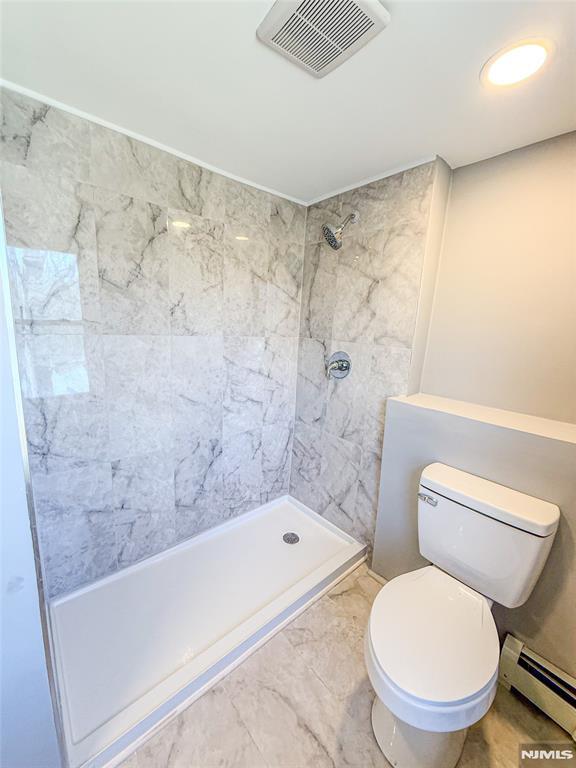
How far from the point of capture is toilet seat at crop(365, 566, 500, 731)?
0.84 meters

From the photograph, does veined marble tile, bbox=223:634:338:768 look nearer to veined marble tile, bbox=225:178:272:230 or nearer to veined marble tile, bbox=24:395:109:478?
veined marble tile, bbox=24:395:109:478

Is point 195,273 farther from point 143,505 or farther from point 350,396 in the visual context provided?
point 143,505

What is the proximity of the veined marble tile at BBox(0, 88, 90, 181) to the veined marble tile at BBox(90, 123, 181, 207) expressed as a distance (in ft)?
0.14

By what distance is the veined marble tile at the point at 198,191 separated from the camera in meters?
1.51

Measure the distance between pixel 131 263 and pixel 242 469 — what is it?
1393 millimetres

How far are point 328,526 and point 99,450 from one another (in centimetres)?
151

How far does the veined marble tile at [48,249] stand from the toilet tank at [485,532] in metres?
1.72

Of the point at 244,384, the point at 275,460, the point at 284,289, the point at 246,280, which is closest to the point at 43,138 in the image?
the point at 246,280

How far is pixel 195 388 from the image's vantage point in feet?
5.76

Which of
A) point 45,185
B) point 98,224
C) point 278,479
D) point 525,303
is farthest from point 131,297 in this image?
point 525,303

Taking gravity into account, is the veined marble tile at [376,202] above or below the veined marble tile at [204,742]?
above

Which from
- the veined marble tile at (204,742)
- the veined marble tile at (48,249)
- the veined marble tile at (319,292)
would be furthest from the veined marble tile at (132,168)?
the veined marble tile at (204,742)

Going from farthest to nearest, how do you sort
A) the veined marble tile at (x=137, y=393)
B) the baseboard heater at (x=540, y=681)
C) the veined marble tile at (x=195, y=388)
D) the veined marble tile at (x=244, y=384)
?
the veined marble tile at (x=244, y=384)
the veined marble tile at (x=195, y=388)
the veined marble tile at (x=137, y=393)
the baseboard heater at (x=540, y=681)

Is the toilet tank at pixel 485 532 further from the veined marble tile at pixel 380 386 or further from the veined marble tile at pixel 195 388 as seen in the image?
the veined marble tile at pixel 195 388
